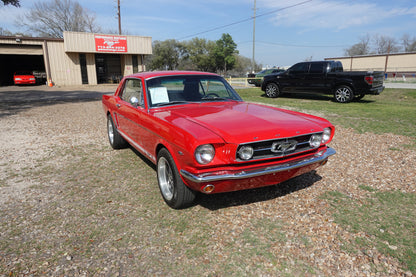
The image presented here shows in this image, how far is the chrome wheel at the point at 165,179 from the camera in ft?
10.7

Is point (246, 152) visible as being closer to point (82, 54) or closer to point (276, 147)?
point (276, 147)

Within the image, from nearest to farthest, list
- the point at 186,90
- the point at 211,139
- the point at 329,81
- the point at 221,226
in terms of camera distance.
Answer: the point at 211,139 < the point at 221,226 < the point at 186,90 < the point at 329,81

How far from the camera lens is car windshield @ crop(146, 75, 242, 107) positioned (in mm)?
3850

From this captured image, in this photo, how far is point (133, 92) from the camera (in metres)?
4.46

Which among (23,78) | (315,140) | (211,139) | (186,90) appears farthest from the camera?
(23,78)

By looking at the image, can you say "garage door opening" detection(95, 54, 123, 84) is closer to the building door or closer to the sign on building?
the building door

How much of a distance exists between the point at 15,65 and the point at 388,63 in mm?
52788

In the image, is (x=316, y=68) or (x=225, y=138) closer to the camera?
(x=225, y=138)

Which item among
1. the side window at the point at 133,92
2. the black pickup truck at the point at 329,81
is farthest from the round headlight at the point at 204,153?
the black pickup truck at the point at 329,81

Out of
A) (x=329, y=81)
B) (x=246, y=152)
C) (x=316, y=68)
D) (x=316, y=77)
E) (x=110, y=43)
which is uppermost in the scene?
(x=110, y=43)

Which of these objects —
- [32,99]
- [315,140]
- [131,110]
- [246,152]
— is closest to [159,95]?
[131,110]

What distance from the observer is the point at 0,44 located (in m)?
23.3

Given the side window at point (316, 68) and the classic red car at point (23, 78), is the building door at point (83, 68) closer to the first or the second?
the classic red car at point (23, 78)

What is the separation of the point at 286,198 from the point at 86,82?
27.9 meters
